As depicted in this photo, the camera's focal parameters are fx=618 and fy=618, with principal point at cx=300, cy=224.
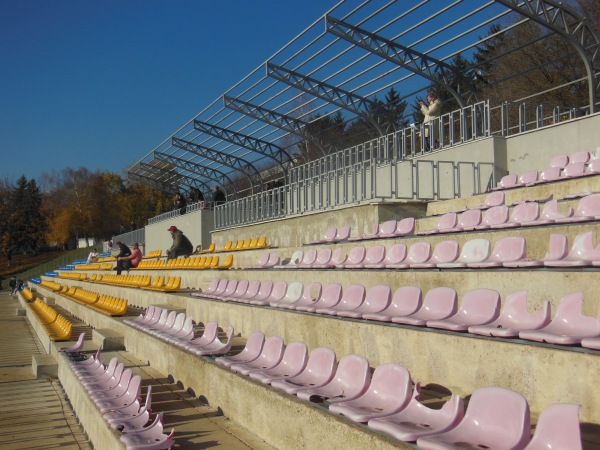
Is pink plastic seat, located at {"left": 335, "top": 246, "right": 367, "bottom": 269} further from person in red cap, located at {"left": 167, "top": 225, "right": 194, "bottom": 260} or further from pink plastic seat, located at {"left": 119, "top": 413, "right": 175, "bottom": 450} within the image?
person in red cap, located at {"left": 167, "top": 225, "right": 194, "bottom": 260}

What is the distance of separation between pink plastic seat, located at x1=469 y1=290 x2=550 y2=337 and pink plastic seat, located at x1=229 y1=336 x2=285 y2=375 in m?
1.46

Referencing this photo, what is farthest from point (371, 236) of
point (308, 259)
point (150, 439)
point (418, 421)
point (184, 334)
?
point (418, 421)

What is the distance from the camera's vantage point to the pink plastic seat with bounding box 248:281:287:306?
6918 mm

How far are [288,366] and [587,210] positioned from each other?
3.43 metres

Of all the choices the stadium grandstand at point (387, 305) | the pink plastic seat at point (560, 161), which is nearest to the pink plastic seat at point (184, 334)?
the stadium grandstand at point (387, 305)

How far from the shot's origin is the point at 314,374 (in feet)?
12.8

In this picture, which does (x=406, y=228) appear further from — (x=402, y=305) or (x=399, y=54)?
(x=399, y=54)

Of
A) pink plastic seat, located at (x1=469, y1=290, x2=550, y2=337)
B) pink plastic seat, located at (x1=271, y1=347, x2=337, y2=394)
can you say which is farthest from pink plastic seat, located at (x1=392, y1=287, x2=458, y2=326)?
pink plastic seat, located at (x1=271, y1=347, x2=337, y2=394)

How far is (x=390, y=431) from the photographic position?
2.68m

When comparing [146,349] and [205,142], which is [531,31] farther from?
[146,349]

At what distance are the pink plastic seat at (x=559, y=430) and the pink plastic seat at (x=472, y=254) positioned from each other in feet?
10.9

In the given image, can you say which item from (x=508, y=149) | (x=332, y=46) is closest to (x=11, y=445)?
(x=508, y=149)

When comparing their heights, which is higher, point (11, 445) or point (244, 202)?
point (244, 202)

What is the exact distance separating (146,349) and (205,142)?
852 inches
